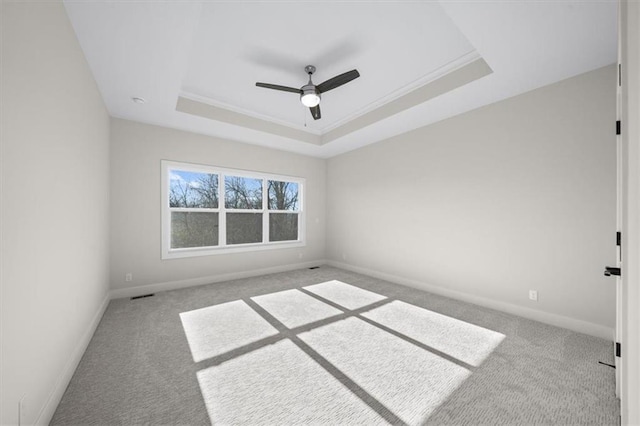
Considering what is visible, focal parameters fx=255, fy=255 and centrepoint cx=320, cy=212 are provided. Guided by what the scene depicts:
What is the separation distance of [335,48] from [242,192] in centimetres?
322

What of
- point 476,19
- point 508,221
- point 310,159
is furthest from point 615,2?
point 310,159

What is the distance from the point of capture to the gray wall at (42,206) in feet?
3.88

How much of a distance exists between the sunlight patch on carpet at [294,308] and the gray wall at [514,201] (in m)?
1.76

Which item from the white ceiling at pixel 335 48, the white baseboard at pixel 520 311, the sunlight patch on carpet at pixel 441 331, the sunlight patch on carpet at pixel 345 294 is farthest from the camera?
the sunlight patch on carpet at pixel 345 294

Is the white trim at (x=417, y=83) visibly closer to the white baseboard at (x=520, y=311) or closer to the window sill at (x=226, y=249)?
the window sill at (x=226, y=249)

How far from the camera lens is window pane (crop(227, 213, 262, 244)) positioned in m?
4.86

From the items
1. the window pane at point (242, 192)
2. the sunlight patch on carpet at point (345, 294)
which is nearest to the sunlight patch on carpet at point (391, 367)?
the sunlight patch on carpet at point (345, 294)

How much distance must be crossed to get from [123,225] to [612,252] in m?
5.88

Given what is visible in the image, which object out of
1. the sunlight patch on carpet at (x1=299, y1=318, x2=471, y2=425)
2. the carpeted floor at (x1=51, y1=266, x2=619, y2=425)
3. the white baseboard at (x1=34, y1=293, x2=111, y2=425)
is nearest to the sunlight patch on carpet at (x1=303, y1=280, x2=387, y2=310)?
the carpeted floor at (x1=51, y1=266, x2=619, y2=425)

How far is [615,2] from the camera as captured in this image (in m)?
1.78

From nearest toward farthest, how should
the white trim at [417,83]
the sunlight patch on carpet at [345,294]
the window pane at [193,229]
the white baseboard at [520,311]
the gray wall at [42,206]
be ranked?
the gray wall at [42,206], the white baseboard at [520,311], the white trim at [417,83], the sunlight patch on carpet at [345,294], the window pane at [193,229]

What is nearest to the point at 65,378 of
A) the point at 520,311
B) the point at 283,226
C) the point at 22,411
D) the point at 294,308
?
the point at 22,411

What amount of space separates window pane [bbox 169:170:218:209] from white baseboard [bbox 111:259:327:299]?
1271 millimetres

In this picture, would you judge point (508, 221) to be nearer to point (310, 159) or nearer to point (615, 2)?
point (615, 2)
